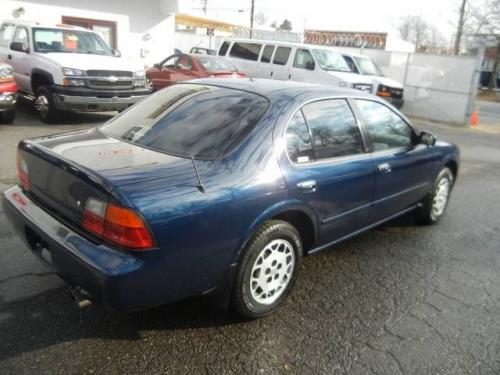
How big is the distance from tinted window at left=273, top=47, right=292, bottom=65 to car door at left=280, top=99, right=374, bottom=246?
1091 centimetres

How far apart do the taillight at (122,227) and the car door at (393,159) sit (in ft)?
7.17

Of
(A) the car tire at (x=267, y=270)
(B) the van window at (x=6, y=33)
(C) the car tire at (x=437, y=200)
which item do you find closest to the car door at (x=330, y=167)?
(A) the car tire at (x=267, y=270)

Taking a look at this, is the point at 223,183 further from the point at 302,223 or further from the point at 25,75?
the point at 25,75

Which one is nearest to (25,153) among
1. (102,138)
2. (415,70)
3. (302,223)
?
(102,138)

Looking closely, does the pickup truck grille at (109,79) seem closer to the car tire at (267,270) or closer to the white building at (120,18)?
the car tire at (267,270)

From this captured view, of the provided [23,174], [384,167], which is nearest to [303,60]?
A: [384,167]

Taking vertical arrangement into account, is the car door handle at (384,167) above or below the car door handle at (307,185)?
below

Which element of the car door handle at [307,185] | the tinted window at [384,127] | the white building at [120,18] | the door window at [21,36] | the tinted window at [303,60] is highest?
the white building at [120,18]

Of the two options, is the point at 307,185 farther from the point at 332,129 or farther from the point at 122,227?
the point at 122,227

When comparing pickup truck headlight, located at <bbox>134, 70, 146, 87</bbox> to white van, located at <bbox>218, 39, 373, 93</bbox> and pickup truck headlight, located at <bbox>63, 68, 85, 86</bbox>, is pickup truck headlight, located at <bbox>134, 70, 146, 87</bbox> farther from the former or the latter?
white van, located at <bbox>218, 39, 373, 93</bbox>

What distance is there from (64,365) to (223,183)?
133 centimetres

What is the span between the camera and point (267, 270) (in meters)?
3.03

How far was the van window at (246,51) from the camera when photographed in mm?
14914

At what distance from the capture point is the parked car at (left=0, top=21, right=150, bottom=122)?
27.8 feet
